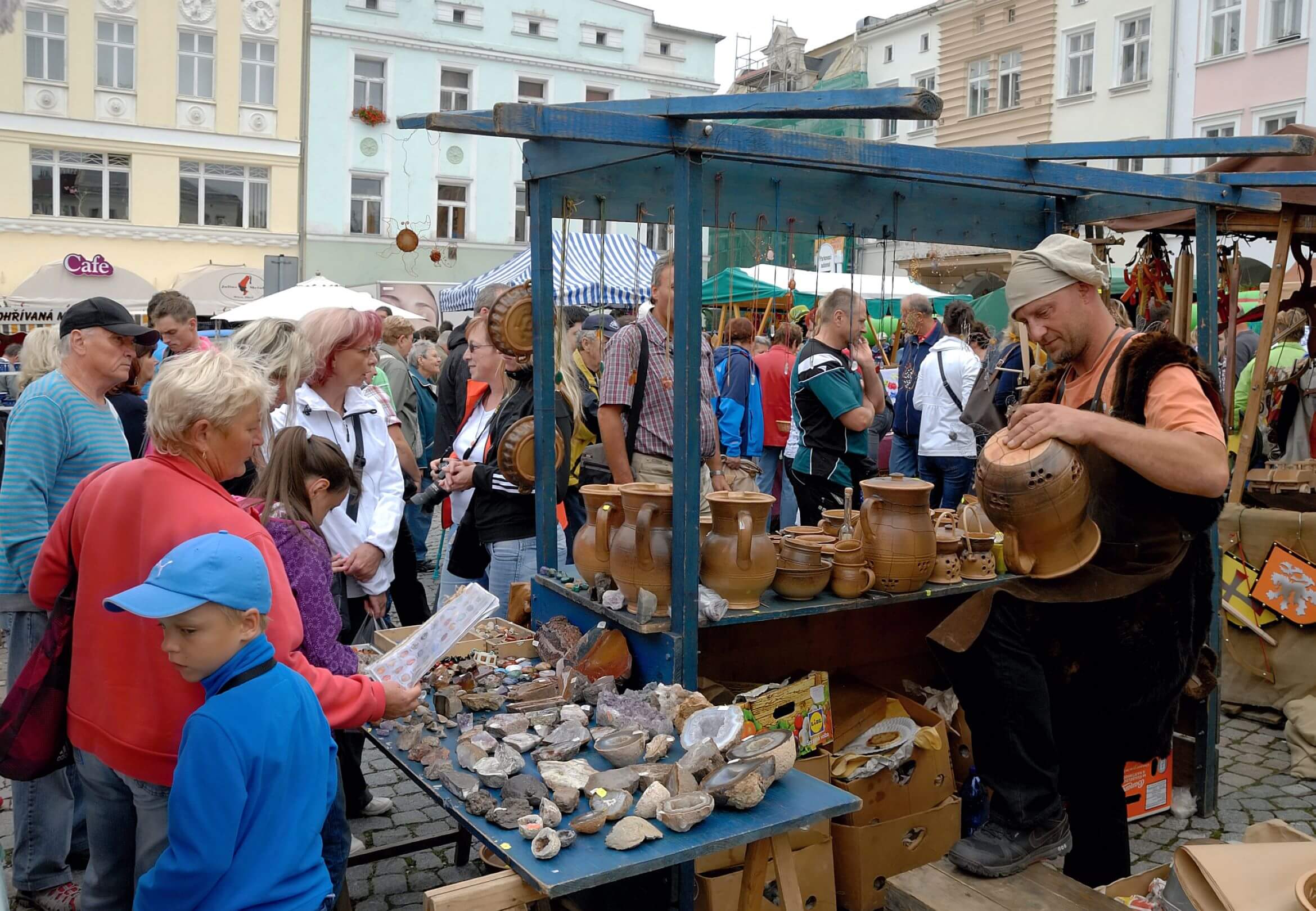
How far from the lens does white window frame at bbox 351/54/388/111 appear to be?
23953 mm

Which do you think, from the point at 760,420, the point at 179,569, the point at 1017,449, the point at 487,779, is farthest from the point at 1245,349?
the point at 179,569

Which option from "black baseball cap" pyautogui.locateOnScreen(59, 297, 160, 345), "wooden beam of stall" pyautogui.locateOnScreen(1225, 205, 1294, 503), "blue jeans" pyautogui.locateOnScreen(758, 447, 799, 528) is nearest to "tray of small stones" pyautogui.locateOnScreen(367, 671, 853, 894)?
"black baseball cap" pyautogui.locateOnScreen(59, 297, 160, 345)

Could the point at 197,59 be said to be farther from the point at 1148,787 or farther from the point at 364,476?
the point at 1148,787

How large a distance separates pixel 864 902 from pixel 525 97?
25788 millimetres

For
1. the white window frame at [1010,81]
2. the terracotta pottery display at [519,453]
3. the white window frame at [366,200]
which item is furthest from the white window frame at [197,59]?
the terracotta pottery display at [519,453]

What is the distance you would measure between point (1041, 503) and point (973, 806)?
64.0 inches

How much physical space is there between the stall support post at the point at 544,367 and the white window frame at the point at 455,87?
75.7 ft

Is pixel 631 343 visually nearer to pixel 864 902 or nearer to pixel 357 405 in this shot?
pixel 357 405

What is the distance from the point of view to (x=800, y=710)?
10.6ft

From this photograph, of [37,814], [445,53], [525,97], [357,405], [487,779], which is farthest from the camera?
[525,97]

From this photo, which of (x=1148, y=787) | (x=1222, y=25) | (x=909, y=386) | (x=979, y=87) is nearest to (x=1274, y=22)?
(x=1222, y=25)

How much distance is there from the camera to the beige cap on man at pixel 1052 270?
255cm

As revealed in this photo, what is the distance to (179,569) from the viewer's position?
1.86 meters

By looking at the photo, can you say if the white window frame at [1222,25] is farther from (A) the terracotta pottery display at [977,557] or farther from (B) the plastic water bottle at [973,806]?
(B) the plastic water bottle at [973,806]
